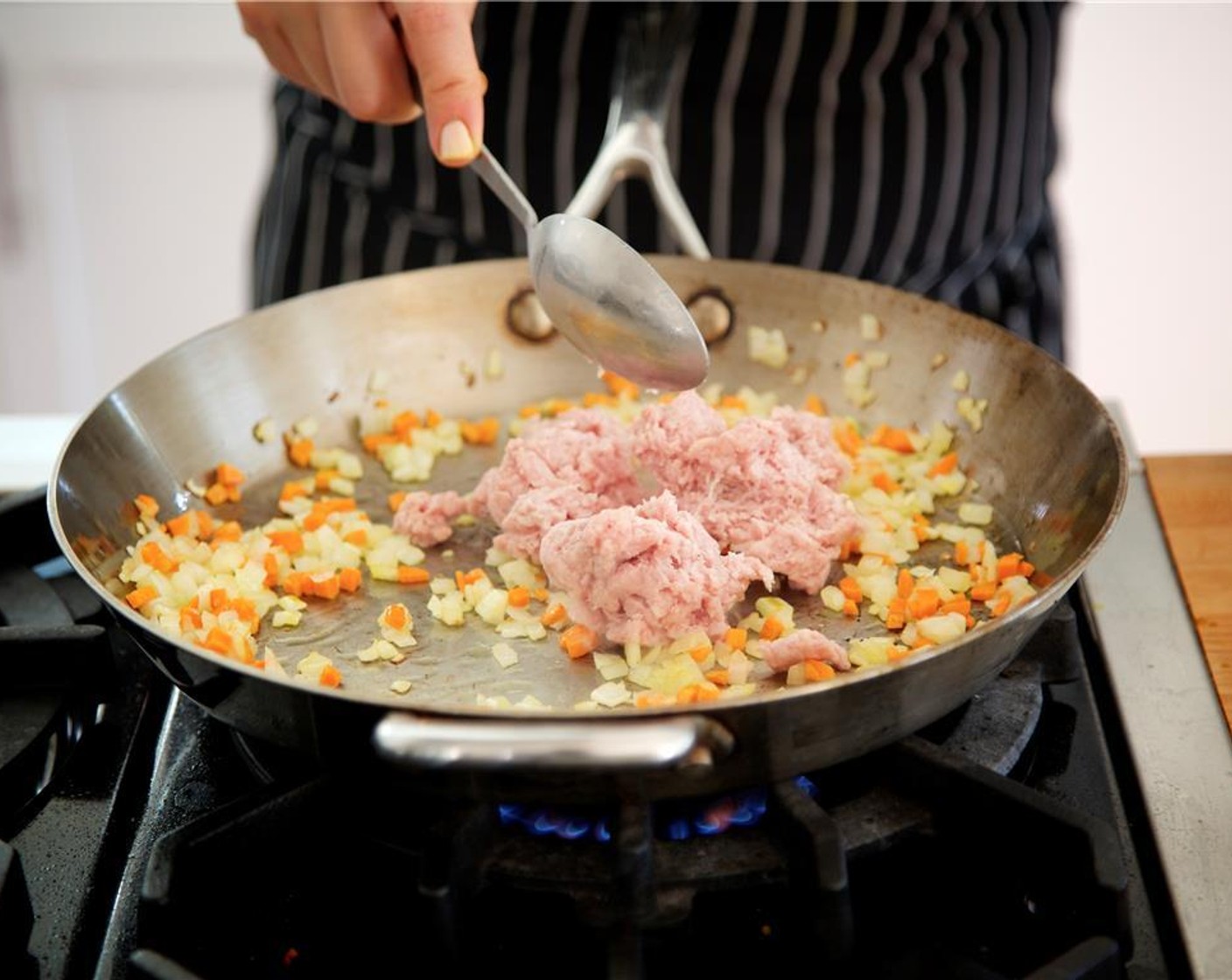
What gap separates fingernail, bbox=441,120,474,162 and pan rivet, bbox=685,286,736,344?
483 mm

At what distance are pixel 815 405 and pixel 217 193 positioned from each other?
236 centimetres

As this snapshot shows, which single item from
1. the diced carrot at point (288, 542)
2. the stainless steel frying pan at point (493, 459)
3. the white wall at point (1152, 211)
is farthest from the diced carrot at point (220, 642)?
the white wall at point (1152, 211)

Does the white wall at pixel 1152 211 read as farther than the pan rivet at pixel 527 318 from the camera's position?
Yes

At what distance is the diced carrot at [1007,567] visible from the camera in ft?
4.33

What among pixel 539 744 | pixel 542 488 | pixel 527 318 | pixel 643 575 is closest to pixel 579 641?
pixel 643 575

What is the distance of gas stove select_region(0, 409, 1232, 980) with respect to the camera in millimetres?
917

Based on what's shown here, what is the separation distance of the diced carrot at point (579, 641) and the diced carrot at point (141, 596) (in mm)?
420

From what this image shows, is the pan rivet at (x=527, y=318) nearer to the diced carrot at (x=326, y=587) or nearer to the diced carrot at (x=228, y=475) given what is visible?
the diced carrot at (x=228, y=475)

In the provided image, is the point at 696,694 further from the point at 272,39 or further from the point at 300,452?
the point at 272,39

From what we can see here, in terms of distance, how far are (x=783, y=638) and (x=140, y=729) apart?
23.9 inches

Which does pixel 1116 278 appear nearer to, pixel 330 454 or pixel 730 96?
pixel 730 96

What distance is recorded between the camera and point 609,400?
170cm

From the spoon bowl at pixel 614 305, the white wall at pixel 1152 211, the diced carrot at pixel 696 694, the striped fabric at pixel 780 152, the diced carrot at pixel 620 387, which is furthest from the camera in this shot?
the white wall at pixel 1152 211

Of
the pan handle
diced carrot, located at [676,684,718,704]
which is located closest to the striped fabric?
diced carrot, located at [676,684,718,704]
